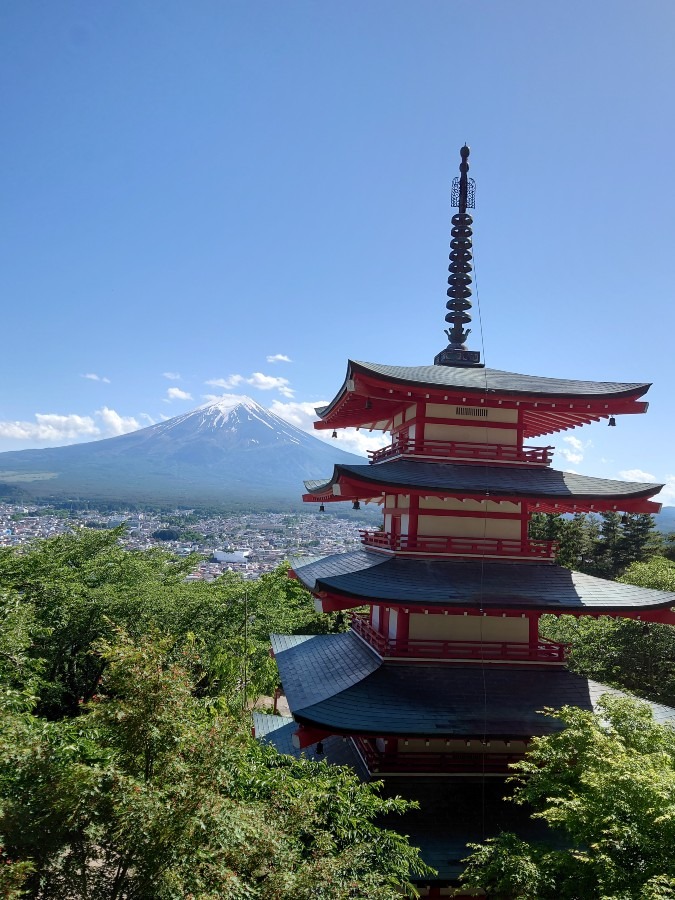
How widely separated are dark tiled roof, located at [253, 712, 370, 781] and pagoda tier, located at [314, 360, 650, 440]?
269 inches

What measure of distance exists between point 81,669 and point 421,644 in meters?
16.3

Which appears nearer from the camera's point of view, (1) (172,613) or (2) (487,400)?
(2) (487,400)

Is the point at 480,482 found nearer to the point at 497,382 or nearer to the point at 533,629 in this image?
the point at 497,382

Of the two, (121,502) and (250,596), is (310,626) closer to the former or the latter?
(250,596)

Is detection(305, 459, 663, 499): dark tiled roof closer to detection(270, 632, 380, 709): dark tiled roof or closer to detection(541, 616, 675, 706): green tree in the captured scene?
detection(270, 632, 380, 709): dark tiled roof

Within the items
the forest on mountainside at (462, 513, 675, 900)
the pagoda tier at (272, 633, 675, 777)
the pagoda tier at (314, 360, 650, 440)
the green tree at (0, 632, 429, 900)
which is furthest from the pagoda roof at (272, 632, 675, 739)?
the pagoda tier at (314, 360, 650, 440)

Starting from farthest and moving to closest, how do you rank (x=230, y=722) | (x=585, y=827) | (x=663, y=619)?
(x=663, y=619), (x=230, y=722), (x=585, y=827)

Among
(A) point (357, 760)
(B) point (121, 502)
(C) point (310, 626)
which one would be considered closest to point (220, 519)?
(B) point (121, 502)

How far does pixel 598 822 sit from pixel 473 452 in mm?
7380

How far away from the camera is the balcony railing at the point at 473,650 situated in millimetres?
11375

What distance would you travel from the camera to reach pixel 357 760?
11.5 m

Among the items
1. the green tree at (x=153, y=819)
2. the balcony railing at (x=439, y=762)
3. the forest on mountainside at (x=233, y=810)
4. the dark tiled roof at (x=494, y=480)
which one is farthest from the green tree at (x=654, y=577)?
the green tree at (x=153, y=819)

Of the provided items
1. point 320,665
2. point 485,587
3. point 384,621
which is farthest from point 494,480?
point 320,665

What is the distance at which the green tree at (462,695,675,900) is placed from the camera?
607 cm
